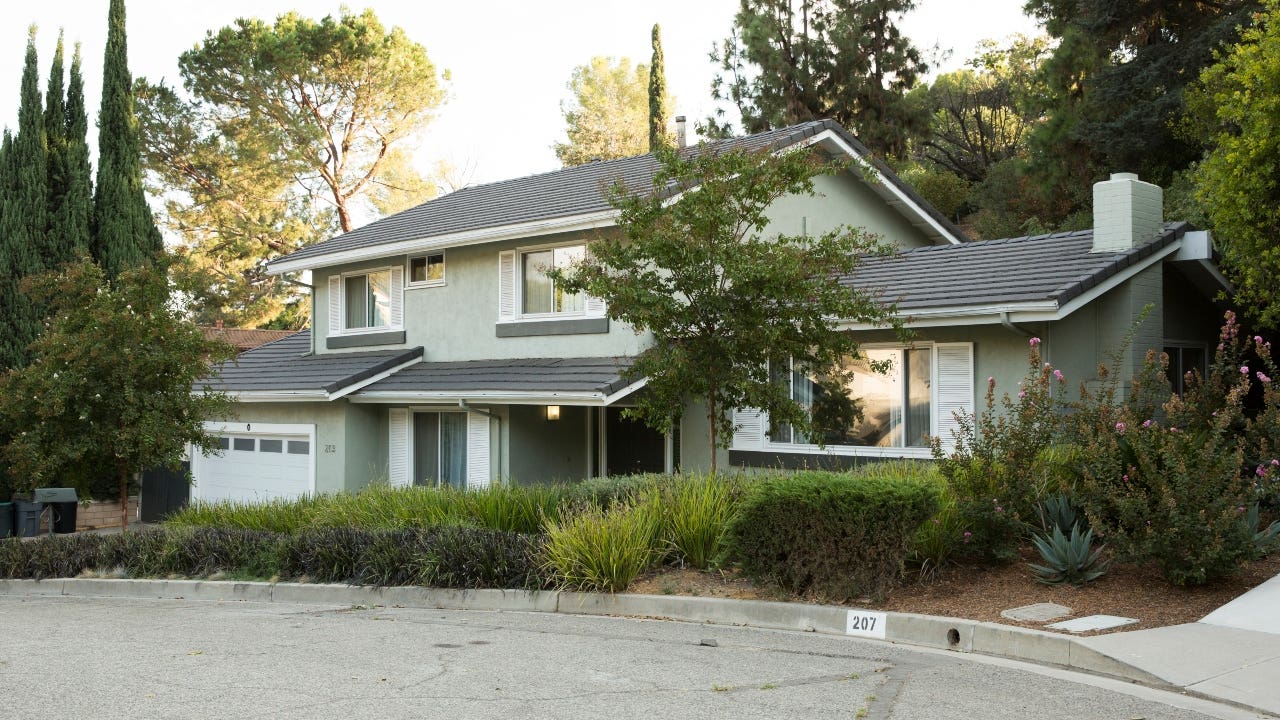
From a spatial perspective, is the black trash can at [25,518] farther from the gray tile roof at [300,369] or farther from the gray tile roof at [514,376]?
the gray tile roof at [514,376]

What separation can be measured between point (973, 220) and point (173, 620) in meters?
28.8

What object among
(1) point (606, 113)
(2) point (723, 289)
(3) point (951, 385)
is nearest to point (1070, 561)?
(2) point (723, 289)

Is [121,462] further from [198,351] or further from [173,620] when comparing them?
[173,620]

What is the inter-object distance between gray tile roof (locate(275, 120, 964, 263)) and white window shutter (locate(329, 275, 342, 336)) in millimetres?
804

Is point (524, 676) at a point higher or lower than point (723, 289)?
lower

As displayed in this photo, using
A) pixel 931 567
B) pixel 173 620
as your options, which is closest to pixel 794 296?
pixel 931 567

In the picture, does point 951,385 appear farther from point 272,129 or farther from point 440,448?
point 272,129

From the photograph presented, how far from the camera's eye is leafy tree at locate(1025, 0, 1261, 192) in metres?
24.6

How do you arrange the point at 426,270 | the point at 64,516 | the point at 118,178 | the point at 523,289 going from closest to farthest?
1. the point at 523,289
2. the point at 64,516
3. the point at 426,270
4. the point at 118,178

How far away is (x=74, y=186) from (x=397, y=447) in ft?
38.5

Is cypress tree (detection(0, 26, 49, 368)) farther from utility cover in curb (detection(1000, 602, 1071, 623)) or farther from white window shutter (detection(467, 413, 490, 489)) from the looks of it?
utility cover in curb (detection(1000, 602, 1071, 623))

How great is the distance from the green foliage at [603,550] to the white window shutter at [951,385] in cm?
584

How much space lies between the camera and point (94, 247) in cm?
2706

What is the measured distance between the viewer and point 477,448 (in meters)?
19.9
